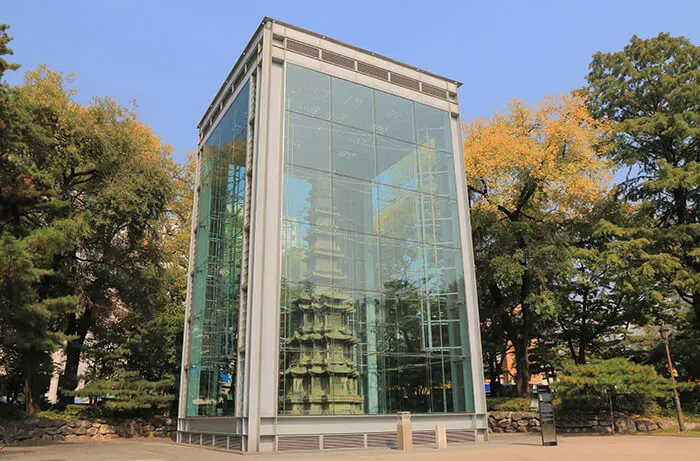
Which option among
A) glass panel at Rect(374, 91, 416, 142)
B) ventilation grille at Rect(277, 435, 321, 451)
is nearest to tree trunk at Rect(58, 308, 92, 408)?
ventilation grille at Rect(277, 435, 321, 451)

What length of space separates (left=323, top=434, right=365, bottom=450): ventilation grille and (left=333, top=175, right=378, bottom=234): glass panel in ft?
21.1

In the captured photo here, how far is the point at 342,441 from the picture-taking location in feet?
51.9

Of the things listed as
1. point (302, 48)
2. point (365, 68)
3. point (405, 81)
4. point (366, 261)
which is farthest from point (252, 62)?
point (366, 261)

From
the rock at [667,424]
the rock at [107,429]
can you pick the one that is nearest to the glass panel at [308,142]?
the rock at [107,429]

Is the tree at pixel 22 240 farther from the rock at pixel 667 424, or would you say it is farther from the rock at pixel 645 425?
the rock at pixel 667 424

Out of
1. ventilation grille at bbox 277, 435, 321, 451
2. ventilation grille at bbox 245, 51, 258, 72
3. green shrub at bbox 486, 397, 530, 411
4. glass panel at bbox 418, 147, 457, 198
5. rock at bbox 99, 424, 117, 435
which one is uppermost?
ventilation grille at bbox 245, 51, 258, 72

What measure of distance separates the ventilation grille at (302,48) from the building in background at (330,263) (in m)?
0.04

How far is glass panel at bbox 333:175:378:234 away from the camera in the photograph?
18.2 metres

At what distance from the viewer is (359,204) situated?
18688 millimetres

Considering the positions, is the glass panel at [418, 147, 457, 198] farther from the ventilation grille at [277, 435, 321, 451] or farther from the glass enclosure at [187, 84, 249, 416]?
the ventilation grille at [277, 435, 321, 451]

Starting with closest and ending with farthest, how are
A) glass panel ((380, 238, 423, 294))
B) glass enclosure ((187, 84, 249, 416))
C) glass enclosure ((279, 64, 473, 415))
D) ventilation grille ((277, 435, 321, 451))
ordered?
ventilation grille ((277, 435, 321, 451)), glass enclosure ((279, 64, 473, 415)), glass enclosure ((187, 84, 249, 416)), glass panel ((380, 238, 423, 294))

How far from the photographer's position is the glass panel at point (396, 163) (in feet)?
64.4

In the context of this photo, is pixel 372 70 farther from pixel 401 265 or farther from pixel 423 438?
pixel 423 438

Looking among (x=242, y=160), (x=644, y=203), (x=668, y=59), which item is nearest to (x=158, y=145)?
(x=242, y=160)
